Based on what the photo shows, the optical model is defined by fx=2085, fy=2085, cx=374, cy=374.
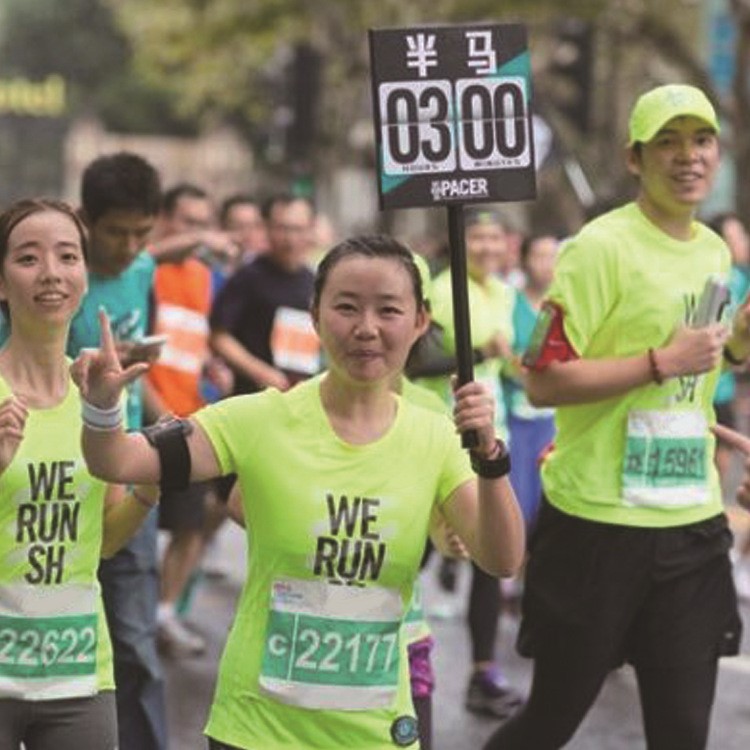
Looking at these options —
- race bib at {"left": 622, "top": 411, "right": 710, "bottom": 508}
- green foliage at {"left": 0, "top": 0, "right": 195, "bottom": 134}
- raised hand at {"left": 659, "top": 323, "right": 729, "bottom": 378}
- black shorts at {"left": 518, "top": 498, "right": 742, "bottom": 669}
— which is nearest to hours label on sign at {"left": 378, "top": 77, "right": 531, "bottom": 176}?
raised hand at {"left": 659, "top": 323, "right": 729, "bottom": 378}

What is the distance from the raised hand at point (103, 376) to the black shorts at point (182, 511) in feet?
13.8

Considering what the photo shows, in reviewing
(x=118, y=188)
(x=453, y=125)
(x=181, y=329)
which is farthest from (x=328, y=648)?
(x=181, y=329)

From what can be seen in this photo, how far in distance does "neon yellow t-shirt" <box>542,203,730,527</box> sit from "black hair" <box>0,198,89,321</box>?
1244mm

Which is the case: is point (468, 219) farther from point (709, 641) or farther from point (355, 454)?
point (355, 454)

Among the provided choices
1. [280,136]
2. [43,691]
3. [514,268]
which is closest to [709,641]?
[43,691]

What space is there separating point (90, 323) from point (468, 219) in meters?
3.20

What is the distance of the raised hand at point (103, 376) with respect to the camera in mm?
3615

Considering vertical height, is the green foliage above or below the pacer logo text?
above

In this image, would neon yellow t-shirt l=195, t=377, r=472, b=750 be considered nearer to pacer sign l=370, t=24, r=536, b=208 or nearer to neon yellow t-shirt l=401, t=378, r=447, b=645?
pacer sign l=370, t=24, r=536, b=208

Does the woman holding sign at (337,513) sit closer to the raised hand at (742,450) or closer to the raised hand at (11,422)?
the raised hand at (11,422)

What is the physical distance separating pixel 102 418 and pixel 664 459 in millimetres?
1769

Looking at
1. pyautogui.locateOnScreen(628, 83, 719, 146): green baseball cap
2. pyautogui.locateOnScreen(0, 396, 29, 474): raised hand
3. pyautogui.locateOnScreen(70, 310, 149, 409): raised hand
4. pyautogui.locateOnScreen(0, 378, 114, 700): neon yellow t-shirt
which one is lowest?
pyautogui.locateOnScreen(0, 378, 114, 700): neon yellow t-shirt

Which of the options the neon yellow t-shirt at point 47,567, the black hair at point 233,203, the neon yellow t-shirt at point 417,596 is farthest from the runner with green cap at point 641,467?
the black hair at point 233,203

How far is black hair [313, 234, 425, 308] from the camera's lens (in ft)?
12.7
